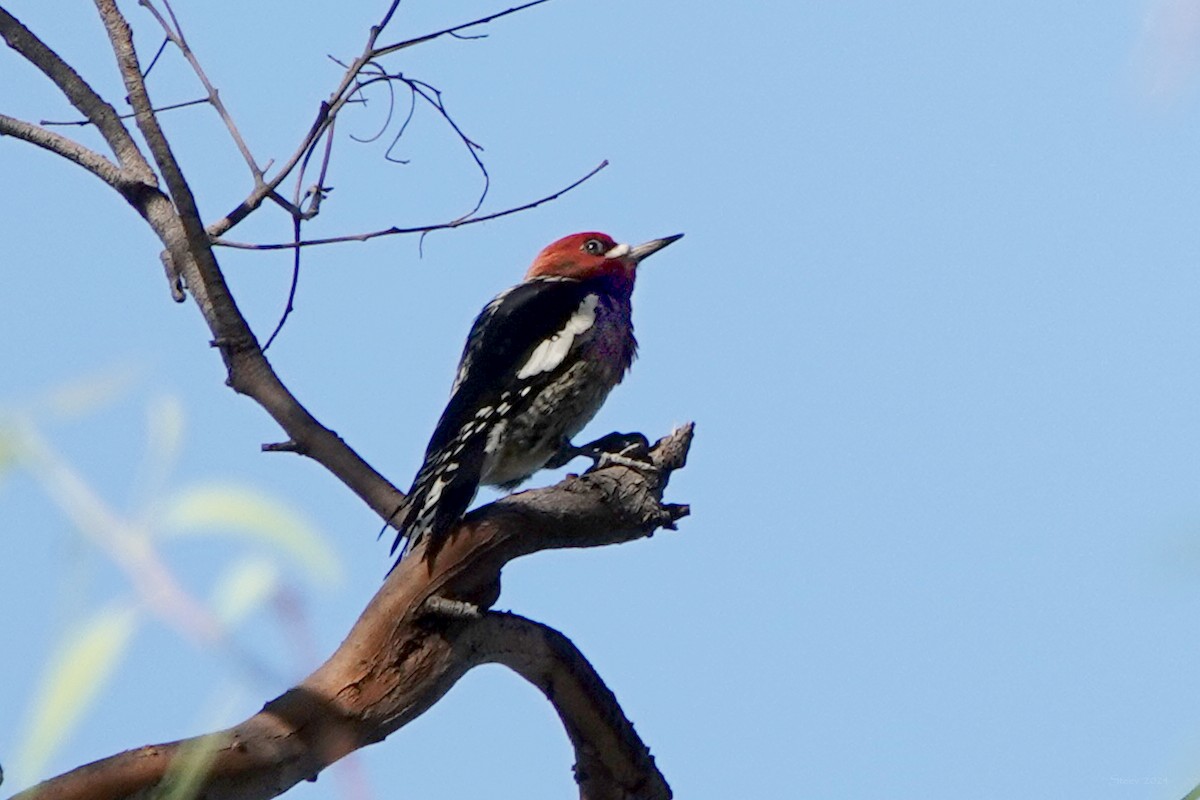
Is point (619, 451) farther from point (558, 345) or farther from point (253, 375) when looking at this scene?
point (253, 375)

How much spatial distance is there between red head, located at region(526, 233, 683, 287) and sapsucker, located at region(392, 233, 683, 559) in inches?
7.9

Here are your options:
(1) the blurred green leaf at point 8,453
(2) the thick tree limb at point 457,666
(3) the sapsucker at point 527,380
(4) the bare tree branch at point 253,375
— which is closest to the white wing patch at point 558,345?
(3) the sapsucker at point 527,380

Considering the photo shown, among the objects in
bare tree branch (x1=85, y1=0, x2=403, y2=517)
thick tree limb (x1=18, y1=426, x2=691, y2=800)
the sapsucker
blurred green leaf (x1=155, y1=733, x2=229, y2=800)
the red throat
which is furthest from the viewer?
the red throat

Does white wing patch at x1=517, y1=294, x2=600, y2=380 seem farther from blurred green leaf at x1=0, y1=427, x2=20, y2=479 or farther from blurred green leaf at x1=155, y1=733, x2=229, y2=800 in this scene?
blurred green leaf at x1=0, y1=427, x2=20, y2=479

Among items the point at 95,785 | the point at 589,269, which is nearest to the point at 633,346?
the point at 589,269

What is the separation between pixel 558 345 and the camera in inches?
141

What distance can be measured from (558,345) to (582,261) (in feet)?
2.72

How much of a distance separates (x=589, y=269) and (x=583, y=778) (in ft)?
6.41

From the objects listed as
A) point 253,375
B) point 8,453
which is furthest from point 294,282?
point 8,453

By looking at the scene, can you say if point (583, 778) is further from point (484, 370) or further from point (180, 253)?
point (180, 253)

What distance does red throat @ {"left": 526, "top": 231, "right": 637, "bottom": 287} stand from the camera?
434 cm

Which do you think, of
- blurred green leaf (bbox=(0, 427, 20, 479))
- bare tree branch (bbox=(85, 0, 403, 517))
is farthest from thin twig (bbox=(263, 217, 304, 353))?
blurred green leaf (bbox=(0, 427, 20, 479))

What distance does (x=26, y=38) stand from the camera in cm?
337

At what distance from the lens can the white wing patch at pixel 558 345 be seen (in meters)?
3.49
